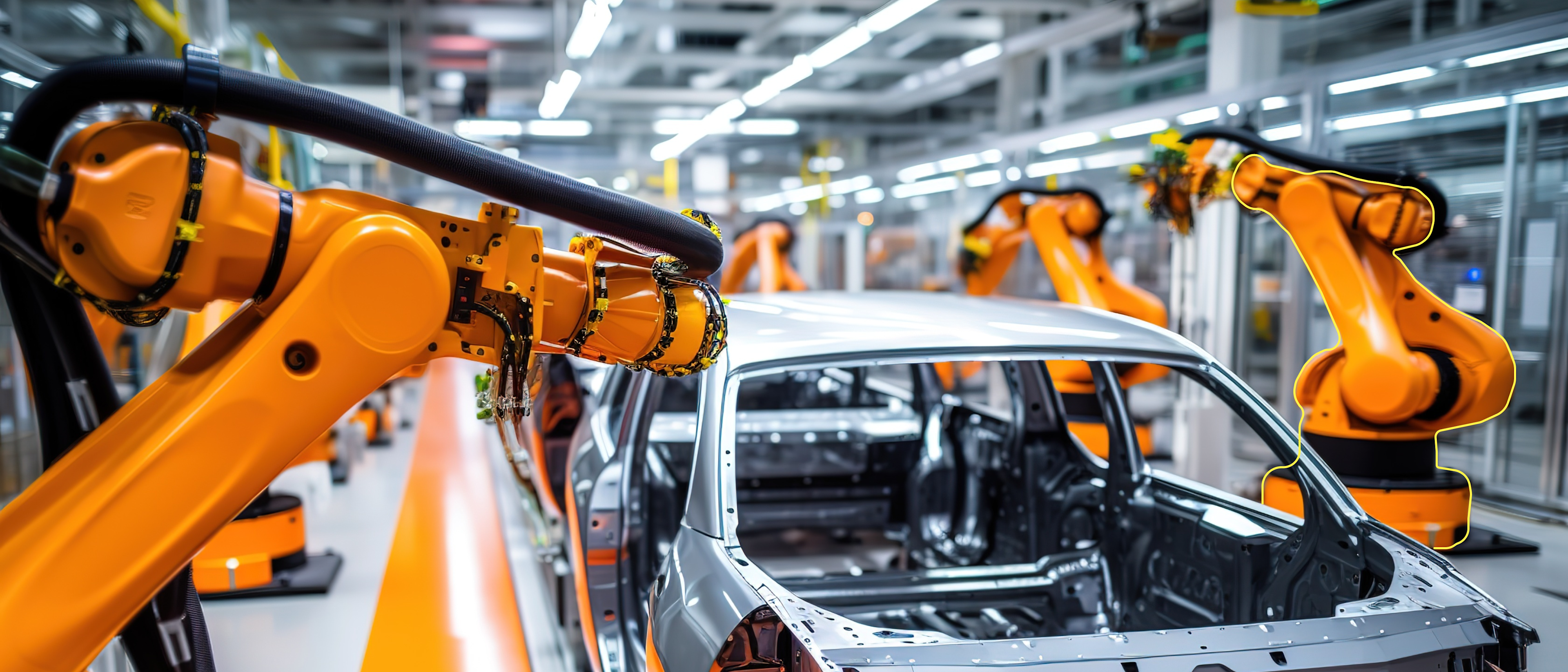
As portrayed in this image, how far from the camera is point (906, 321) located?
2475 millimetres

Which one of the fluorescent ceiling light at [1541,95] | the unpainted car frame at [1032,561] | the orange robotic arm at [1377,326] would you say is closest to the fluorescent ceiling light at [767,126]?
the fluorescent ceiling light at [1541,95]

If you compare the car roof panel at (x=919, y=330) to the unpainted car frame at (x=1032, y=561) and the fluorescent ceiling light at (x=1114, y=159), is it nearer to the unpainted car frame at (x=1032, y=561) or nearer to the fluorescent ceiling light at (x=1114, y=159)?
the unpainted car frame at (x=1032, y=561)

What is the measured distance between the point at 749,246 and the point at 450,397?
14.3 feet

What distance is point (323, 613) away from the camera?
392 cm

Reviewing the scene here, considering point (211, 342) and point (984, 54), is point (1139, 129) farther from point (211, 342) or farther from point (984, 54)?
point (211, 342)

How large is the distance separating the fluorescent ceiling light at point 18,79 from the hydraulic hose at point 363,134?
8.09 feet

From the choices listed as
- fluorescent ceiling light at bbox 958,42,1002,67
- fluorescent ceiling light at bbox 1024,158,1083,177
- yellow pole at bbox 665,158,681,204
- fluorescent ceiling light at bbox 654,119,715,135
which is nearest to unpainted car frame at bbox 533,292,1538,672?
fluorescent ceiling light at bbox 1024,158,1083,177

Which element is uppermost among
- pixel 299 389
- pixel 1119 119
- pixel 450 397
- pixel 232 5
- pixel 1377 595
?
pixel 232 5

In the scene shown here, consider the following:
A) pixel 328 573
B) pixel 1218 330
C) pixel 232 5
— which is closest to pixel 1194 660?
pixel 328 573

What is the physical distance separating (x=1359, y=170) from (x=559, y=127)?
40.0 ft

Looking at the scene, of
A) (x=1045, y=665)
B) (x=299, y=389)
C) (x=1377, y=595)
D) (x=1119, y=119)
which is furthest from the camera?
(x=1119, y=119)

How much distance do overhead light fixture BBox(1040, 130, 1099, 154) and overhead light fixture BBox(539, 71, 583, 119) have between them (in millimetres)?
4827

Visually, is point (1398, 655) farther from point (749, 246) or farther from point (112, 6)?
point (749, 246)

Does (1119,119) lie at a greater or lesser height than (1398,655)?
greater
